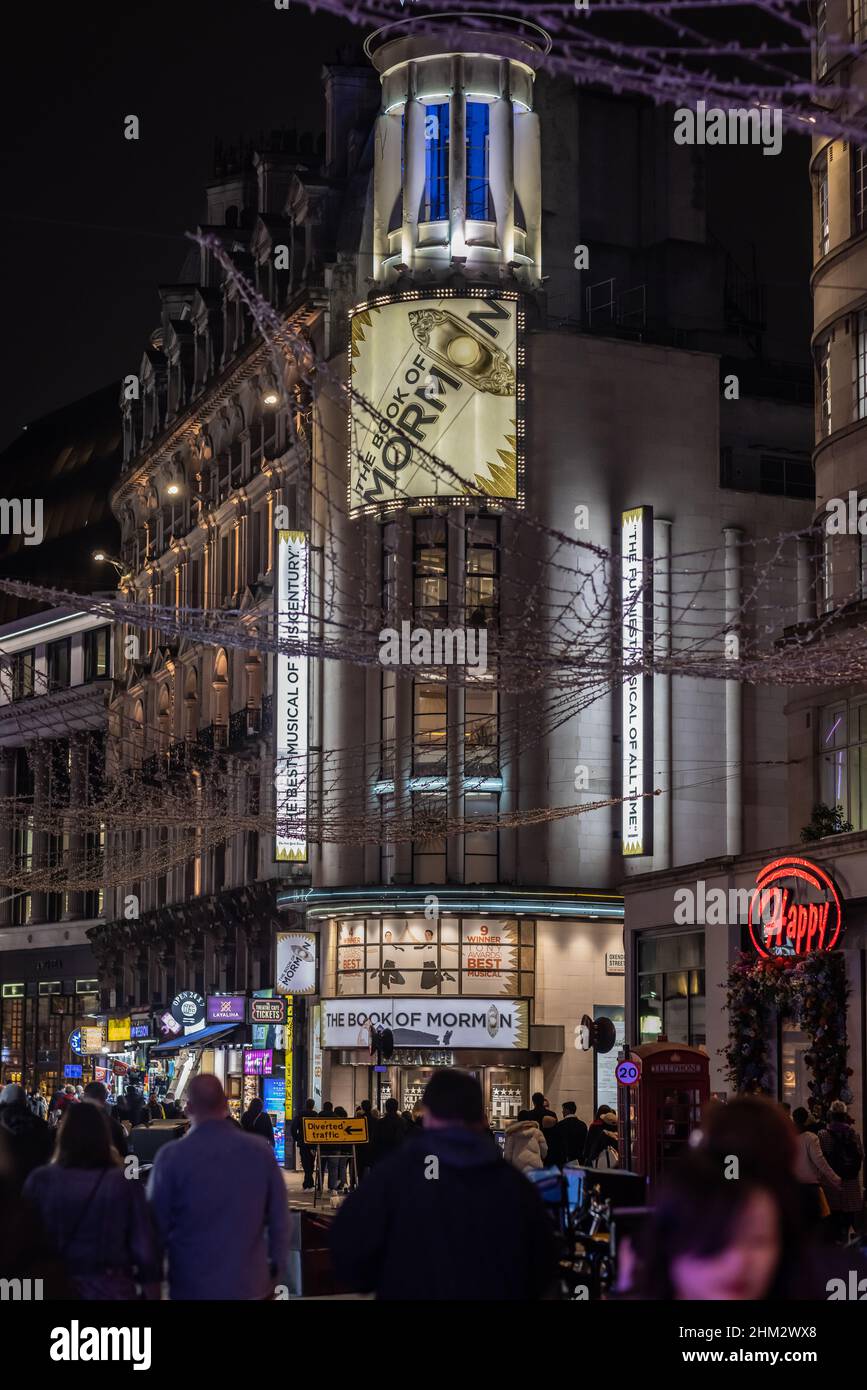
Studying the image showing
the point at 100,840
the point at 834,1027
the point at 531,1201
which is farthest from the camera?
the point at 100,840

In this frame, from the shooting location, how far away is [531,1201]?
8.09 meters

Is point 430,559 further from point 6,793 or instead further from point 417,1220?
point 6,793

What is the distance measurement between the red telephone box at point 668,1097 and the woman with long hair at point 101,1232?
18.5 metres

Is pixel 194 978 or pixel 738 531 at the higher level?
pixel 738 531

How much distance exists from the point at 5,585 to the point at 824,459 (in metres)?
16.1

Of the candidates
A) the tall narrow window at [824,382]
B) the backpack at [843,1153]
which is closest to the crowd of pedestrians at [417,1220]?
the backpack at [843,1153]

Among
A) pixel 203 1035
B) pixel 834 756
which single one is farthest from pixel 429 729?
pixel 834 756

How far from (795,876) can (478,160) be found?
921 inches

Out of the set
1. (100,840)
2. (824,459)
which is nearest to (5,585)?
(824,459)

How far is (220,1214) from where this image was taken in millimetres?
9516

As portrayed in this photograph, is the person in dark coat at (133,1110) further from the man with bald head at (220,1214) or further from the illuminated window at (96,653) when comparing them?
the illuminated window at (96,653)

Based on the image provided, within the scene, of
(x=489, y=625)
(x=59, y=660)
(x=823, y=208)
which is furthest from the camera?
(x=59, y=660)

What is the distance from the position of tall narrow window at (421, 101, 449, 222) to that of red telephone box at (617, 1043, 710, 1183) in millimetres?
25927
